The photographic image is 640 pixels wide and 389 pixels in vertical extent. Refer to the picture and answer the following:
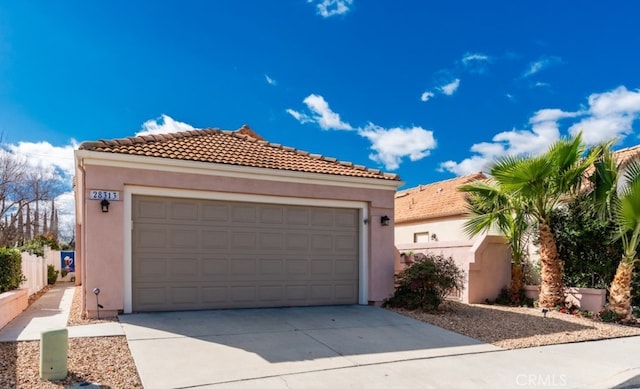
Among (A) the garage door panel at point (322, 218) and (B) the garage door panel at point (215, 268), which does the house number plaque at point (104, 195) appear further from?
(A) the garage door panel at point (322, 218)

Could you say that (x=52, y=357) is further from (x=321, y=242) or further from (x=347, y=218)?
(x=347, y=218)

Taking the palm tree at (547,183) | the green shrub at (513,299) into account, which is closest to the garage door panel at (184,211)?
the palm tree at (547,183)

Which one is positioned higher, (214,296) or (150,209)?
(150,209)

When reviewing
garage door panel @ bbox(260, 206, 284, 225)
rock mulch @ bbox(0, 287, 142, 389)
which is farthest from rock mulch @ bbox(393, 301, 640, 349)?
rock mulch @ bbox(0, 287, 142, 389)

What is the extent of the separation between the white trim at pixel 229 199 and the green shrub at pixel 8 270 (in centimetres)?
321

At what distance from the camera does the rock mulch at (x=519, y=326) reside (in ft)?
27.7

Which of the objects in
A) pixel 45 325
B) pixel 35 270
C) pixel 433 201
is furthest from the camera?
pixel 433 201

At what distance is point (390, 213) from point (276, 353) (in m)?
5.88

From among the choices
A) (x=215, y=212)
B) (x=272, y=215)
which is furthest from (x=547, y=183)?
(x=215, y=212)

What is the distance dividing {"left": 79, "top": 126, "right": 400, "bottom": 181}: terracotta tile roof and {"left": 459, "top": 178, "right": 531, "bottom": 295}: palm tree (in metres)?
2.85

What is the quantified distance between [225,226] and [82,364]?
4509 mm

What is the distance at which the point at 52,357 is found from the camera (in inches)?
213

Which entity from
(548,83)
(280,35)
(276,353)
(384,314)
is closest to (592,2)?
(548,83)

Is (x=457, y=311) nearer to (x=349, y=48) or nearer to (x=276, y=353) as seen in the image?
(x=276, y=353)
